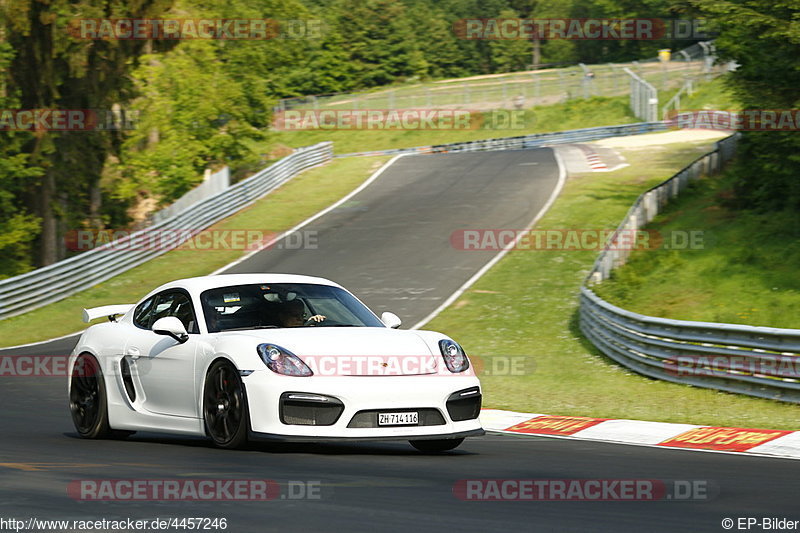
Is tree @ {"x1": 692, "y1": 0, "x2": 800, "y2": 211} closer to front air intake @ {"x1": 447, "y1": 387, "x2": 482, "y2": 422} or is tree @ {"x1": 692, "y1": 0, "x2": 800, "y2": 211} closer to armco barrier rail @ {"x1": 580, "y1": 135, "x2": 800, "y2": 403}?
armco barrier rail @ {"x1": 580, "y1": 135, "x2": 800, "y2": 403}

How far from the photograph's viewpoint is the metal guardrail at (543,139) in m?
54.2

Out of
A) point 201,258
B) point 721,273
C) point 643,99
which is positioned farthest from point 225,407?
point 643,99

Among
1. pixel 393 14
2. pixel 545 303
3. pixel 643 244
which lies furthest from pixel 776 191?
pixel 393 14

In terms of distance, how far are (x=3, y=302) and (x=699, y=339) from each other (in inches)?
720

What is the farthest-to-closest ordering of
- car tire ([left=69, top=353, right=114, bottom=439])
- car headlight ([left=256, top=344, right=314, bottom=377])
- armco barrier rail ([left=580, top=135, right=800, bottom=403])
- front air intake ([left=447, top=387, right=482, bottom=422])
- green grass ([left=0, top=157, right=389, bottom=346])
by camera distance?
green grass ([left=0, top=157, right=389, bottom=346]), armco barrier rail ([left=580, top=135, right=800, bottom=403]), car tire ([left=69, top=353, right=114, bottom=439]), front air intake ([left=447, top=387, right=482, bottom=422]), car headlight ([left=256, top=344, right=314, bottom=377])

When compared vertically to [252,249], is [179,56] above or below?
above

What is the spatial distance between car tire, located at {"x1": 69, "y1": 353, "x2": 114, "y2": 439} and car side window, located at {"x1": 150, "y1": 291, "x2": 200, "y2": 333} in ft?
2.48

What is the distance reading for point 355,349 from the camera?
8.85 metres

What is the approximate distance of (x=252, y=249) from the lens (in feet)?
111

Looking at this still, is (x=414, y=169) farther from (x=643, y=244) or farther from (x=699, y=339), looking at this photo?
(x=699, y=339)

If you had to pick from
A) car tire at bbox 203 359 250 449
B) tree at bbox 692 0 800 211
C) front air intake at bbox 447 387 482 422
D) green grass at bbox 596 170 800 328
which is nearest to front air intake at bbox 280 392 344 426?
car tire at bbox 203 359 250 449

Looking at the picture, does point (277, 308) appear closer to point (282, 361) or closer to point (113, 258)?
point (282, 361)

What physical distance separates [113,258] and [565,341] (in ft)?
50.6

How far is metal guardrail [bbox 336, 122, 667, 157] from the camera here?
54219mm
